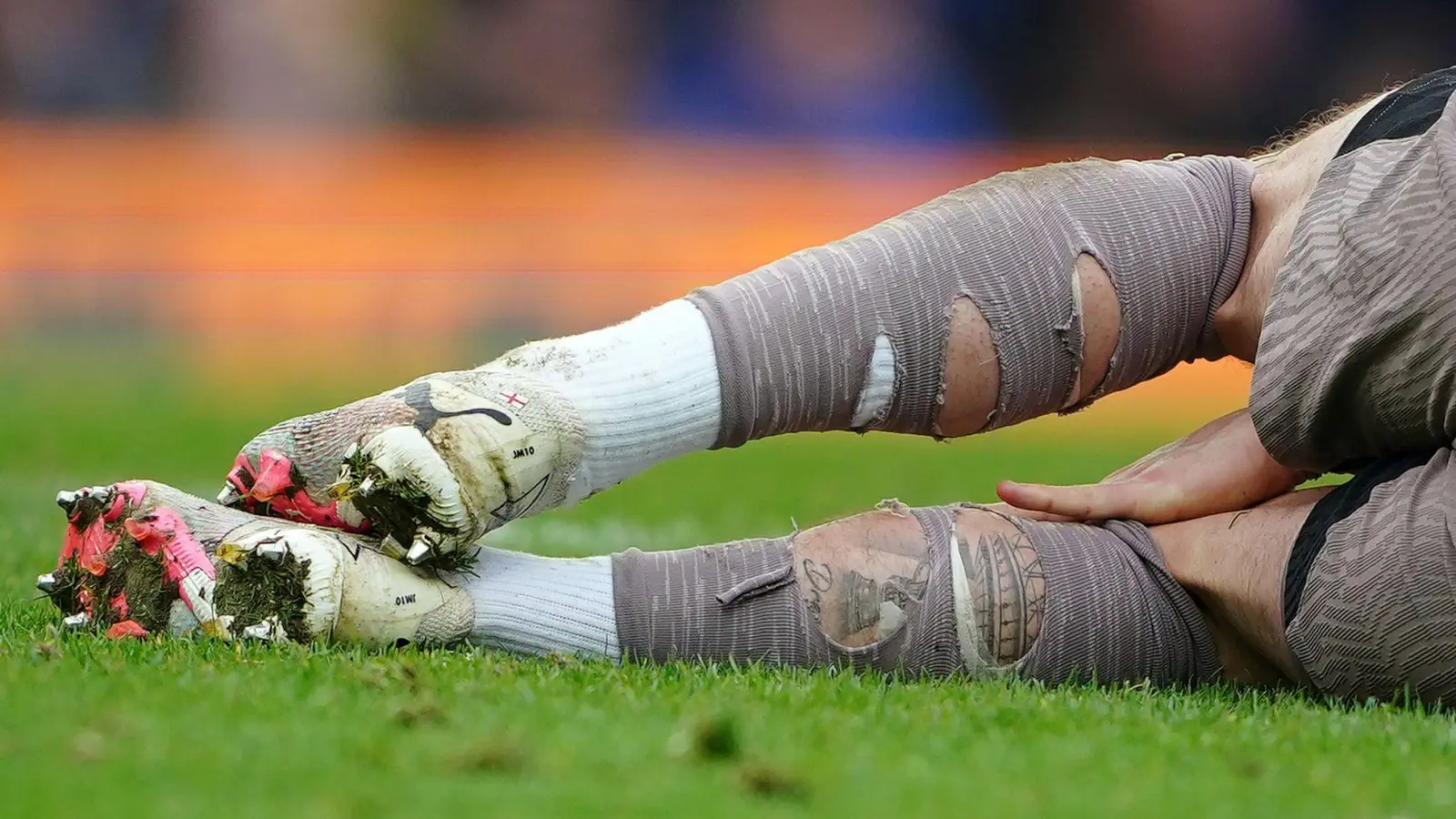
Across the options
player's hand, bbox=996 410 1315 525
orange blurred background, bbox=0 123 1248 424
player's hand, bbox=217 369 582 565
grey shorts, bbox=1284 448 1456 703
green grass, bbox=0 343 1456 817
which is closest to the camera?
green grass, bbox=0 343 1456 817

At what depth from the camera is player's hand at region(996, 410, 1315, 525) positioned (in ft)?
4.90

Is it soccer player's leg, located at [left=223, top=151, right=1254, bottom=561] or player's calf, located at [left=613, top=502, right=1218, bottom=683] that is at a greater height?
soccer player's leg, located at [left=223, top=151, right=1254, bottom=561]

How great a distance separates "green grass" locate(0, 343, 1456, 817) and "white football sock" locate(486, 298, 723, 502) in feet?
0.66

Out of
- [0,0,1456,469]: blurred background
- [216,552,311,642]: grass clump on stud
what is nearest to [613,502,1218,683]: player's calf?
[216,552,311,642]: grass clump on stud

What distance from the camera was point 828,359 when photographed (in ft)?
4.75

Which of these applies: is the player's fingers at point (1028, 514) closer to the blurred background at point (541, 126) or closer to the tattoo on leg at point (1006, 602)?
the tattoo on leg at point (1006, 602)

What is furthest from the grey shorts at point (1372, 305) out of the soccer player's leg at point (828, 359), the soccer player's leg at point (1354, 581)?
the soccer player's leg at point (828, 359)

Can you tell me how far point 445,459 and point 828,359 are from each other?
13.8 inches

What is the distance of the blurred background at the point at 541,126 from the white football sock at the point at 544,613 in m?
6.38

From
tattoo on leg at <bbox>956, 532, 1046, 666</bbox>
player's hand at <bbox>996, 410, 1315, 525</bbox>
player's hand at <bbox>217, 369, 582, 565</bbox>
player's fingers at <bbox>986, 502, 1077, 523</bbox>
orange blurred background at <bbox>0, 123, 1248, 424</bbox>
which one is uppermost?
player's hand at <bbox>217, 369, 582, 565</bbox>

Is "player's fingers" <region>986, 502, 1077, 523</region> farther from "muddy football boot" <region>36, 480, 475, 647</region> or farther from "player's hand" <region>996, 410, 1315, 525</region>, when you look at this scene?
"muddy football boot" <region>36, 480, 475, 647</region>

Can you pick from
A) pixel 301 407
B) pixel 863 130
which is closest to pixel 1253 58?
pixel 863 130

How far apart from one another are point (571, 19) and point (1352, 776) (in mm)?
8416

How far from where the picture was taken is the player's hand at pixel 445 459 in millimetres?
1367
